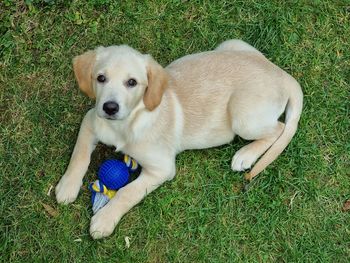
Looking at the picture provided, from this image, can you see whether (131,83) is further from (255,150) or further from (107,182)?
(255,150)

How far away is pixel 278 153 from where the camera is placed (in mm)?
4160

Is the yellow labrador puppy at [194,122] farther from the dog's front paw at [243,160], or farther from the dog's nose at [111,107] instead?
the dog's nose at [111,107]

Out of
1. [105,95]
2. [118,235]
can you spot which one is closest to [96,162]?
[118,235]

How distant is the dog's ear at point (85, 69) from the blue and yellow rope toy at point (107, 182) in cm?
60

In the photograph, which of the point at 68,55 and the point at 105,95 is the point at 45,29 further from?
the point at 105,95

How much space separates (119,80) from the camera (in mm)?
3549

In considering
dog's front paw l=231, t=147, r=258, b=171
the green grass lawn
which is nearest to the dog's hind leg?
dog's front paw l=231, t=147, r=258, b=171

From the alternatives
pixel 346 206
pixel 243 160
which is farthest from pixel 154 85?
pixel 346 206

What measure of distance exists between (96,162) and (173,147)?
24.6 inches

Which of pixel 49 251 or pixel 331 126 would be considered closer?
pixel 49 251

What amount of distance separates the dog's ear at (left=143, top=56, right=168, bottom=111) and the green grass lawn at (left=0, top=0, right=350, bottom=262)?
79cm

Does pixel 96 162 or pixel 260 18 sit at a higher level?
pixel 260 18

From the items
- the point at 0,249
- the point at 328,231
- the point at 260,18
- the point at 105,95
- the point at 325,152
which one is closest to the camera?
the point at 105,95

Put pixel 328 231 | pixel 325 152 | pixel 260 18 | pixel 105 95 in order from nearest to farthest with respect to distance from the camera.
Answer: pixel 105 95, pixel 328 231, pixel 325 152, pixel 260 18
